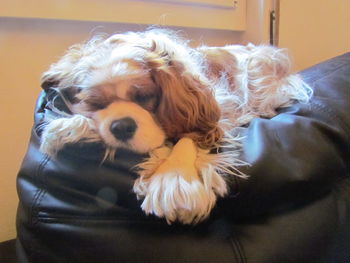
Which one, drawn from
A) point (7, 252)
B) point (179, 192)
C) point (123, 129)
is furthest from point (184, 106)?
point (7, 252)

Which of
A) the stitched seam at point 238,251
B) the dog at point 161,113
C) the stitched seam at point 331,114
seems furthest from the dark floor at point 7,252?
the stitched seam at point 331,114

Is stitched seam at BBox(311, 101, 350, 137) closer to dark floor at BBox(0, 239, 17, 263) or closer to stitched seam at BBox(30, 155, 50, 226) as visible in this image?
stitched seam at BBox(30, 155, 50, 226)

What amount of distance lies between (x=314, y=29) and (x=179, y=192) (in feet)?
5.79

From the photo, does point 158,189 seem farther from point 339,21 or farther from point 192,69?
point 339,21

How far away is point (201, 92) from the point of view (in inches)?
38.7

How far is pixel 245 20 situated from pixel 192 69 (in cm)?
122

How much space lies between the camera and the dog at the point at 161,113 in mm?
729

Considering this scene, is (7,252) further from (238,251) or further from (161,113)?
(238,251)

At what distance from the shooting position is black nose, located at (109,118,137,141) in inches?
32.0

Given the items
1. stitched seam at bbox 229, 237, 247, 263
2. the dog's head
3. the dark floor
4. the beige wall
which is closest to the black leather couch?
stitched seam at bbox 229, 237, 247, 263

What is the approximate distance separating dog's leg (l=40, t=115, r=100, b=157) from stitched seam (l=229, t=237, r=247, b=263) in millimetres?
357

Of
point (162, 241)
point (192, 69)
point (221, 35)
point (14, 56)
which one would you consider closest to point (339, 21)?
point (221, 35)

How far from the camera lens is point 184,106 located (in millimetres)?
950

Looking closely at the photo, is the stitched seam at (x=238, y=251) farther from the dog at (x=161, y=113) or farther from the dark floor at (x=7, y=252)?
the dark floor at (x=7, y=252)
